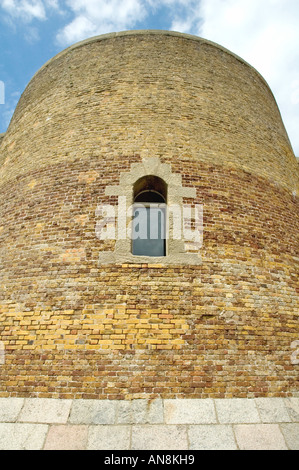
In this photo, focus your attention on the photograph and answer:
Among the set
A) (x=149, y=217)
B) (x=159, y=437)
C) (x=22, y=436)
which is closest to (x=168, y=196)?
(x=149, y=217)

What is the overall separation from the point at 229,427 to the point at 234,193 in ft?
11.6

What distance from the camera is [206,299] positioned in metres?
4.41

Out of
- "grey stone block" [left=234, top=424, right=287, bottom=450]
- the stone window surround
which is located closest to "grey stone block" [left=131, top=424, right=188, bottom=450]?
"grey stone block" [left=234, top=424, right=287, bottom=450]

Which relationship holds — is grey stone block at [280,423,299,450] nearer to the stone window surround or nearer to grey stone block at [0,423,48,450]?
the stone window surround

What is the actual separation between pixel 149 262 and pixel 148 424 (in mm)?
2066

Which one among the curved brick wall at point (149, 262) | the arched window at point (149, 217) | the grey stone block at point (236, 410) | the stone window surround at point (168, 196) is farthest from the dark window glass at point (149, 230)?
the grey stone block at point (236, 410)

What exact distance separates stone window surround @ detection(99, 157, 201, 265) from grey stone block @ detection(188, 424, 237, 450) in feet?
6.89

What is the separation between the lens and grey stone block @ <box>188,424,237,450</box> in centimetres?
339

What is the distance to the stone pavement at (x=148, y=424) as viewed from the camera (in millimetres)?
3416

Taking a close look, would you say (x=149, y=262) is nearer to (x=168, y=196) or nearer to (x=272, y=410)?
(x=168, y=196)

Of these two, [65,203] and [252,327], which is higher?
[65,203]

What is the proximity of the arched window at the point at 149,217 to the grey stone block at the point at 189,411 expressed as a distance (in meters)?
2.17

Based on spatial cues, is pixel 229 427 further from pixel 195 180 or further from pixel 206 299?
pixel 195 180
